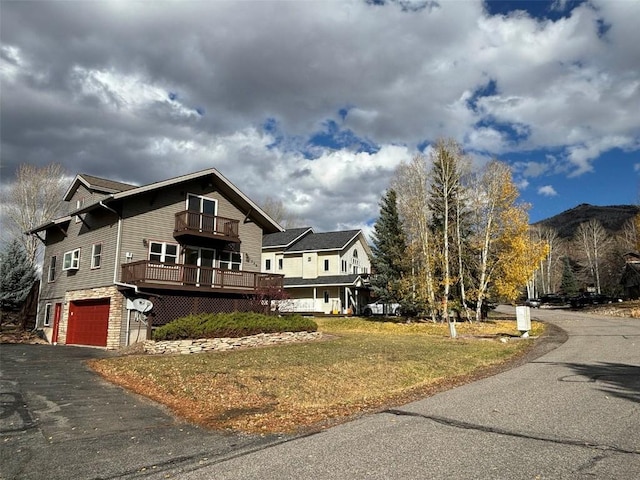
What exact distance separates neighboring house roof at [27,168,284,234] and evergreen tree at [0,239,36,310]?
9.70 ft

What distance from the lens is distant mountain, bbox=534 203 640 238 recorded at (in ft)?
502

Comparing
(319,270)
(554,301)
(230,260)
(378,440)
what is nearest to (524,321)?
(230,260)

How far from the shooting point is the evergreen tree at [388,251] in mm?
34625

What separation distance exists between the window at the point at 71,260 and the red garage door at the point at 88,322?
2.02m

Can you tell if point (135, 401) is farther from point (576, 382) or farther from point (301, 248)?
point (301, 248)

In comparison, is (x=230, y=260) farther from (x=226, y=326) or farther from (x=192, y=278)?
(x=226, y=326)

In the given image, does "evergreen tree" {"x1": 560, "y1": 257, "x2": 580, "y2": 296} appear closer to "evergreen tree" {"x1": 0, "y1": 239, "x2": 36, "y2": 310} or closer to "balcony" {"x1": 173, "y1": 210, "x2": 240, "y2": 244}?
"balcony" {"x1": 173, "y1": 210, "x2": 240, "y2": 244}

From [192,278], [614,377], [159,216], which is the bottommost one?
[614,377]

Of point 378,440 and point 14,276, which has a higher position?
point 14,276

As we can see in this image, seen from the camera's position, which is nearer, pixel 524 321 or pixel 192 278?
pixel 524 321

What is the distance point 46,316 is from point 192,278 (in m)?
10.9

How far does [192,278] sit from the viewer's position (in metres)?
22.5

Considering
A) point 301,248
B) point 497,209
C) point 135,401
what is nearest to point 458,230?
point 497,209

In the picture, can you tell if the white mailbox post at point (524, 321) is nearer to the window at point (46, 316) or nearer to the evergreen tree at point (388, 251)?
the evergreen tree at point (388, 251)
